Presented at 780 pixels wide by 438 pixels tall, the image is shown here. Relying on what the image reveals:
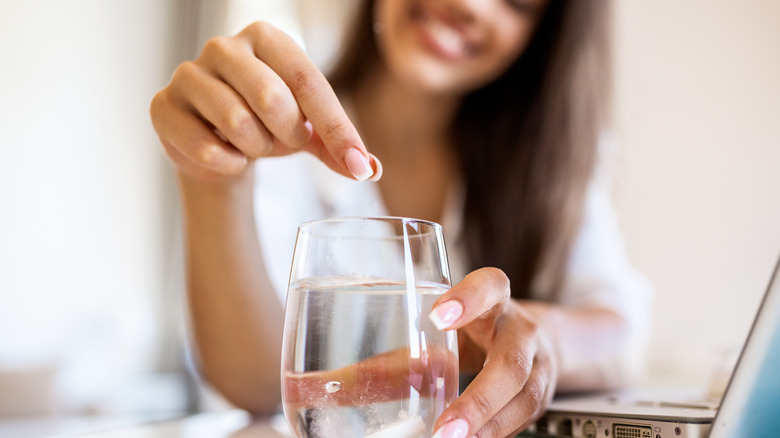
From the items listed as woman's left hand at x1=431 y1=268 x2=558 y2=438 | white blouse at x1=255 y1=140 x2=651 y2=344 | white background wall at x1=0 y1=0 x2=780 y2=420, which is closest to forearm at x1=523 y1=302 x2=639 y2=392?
white blouse at x1=255 y1=140 x2=651 y2=344

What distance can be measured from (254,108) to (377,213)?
918mm

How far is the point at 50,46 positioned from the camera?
1.99 metres

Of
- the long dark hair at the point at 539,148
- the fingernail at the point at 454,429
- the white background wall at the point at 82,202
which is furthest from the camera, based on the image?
the white background wall at the point at 82,202

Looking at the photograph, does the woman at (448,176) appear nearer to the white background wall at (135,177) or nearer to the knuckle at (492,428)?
the knuckle at (492,428)

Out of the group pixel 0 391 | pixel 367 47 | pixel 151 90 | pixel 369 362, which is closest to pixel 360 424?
Answer: pixel 369 362

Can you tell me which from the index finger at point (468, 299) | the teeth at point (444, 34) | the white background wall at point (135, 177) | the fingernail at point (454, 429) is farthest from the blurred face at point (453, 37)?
the fingernail at point (454, 429)

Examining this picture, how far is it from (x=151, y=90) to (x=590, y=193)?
1.86 m

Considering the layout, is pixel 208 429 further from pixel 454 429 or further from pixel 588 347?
pixel 588 347

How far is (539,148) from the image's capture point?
4.58ft

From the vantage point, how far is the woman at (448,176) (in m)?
0.54

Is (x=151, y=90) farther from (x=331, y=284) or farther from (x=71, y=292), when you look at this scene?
(x=331, y=284)

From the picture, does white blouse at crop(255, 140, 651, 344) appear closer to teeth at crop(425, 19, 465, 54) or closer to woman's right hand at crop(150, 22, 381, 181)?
teeth at crop(425, 19, 465, 54)

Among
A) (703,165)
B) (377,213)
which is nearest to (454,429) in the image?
(377,213)

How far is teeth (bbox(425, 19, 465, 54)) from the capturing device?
1.30 meters
